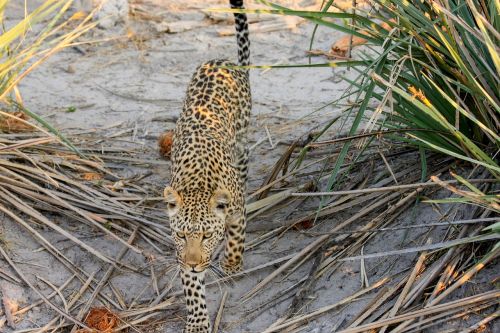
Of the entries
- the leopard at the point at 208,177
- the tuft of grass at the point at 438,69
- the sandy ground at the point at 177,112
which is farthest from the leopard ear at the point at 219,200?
the tuft of grass at the point at 438,69

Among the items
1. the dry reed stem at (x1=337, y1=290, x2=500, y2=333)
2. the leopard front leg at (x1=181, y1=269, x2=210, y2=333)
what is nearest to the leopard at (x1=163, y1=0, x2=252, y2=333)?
the leopard front leg at (x1=181, y1=269, x2=210, y2=333)

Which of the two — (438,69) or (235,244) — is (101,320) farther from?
(438,69)

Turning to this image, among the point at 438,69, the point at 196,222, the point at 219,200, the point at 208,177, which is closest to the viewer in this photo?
the point at 438,69

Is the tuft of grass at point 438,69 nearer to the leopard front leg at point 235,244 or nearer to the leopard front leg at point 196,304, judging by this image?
the leopard front leg at point 235,244

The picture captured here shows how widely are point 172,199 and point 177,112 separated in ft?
11.2

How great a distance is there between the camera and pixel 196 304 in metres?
6.20

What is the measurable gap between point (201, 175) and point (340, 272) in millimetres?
1154

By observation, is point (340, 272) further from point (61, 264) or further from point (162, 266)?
point (61, 264)

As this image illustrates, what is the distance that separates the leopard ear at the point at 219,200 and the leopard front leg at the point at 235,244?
0.34m

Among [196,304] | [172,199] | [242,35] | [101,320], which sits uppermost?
[242,35]

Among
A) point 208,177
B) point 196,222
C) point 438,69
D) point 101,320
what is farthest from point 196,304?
point 438,69

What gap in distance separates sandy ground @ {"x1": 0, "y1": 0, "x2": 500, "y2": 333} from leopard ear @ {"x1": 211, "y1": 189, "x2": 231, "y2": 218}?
22.7 inches

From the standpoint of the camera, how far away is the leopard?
615 centimetres

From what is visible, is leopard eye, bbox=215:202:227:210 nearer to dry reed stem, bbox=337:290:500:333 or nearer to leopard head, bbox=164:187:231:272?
leopard head, bbox=164:187:231:272
